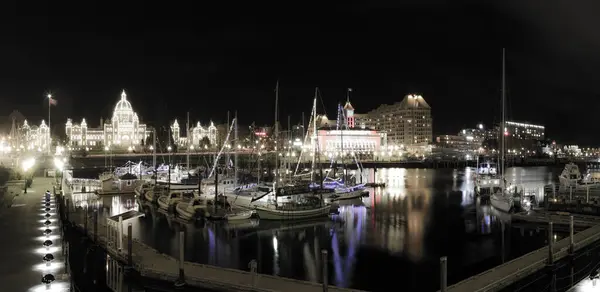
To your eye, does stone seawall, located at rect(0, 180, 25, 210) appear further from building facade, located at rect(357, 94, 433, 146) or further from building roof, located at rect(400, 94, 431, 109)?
building roof, located at rect(400, 94, 431, 109)

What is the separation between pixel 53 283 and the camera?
11586mm

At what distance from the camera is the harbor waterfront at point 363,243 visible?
19016mm

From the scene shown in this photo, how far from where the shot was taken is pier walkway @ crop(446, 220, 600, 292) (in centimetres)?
1360

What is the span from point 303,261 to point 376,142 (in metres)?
127

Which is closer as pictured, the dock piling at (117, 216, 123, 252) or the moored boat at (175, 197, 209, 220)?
the dock piling at (117, 216, 123, 252)

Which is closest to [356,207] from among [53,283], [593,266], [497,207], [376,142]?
[497,207]

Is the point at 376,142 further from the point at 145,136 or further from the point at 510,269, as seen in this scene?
the point at 510,269

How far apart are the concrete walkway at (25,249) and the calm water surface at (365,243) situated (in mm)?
5964

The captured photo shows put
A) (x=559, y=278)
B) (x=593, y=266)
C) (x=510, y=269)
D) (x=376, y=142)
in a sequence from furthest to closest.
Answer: (x=376, y=142) → (x=593, y=266) → (x=559, y=278) → (x=510, y=269)

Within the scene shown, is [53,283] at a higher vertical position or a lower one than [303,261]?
higher

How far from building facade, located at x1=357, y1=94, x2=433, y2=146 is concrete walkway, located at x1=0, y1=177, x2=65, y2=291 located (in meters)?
→ 159

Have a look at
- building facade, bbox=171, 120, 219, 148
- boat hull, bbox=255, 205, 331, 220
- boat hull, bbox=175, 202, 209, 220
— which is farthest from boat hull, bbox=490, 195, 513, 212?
building facade, bbox=171, 120, 219, 148

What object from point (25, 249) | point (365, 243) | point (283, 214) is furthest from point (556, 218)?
point (25, 249)

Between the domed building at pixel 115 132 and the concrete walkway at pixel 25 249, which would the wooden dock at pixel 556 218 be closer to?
the concrete walkway at pixel 25 249
